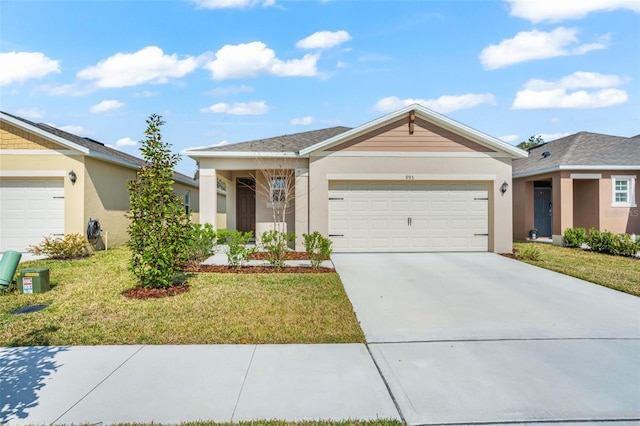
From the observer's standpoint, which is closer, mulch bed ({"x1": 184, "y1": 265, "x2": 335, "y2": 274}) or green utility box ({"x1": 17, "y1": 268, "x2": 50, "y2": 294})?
green utility box ({"x1": 17, "y1": 268, "x2": 50, "y2": 294})

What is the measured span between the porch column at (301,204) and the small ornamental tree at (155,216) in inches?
216

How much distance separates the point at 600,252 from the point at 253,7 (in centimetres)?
1444

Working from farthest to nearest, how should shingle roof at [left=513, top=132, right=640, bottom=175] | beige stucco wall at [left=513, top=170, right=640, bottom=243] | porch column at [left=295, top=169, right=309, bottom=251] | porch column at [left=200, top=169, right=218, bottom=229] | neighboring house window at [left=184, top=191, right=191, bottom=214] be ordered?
neighboring house window at [left=184, top=191, right=191, bottom=214]
shingle roof at [left=513, top=132, right=640, bottom=175]
beige stucco wall at [left=513, top=170, right=640, bottom=243]
porch column at [left=200, top=169, right=218, bottom=229]
porch column at [left=295, top=169, right=309, bottom=251]

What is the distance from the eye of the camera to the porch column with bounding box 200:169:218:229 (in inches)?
468

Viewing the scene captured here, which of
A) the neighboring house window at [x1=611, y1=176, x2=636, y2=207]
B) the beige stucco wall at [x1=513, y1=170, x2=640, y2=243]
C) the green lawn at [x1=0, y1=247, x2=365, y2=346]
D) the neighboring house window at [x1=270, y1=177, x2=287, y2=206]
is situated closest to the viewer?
the green lawn at [x1=0, y1=247, x2=365, y2=346]

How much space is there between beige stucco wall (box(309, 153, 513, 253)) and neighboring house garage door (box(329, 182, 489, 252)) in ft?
0.98

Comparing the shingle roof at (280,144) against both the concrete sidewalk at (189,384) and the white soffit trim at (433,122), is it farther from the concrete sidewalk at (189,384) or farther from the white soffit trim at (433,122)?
the concrete sidewalk at (189,384)

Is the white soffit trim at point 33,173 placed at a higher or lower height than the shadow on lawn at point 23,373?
higher

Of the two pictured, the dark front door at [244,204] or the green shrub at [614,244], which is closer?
the green shrub at [614,244]

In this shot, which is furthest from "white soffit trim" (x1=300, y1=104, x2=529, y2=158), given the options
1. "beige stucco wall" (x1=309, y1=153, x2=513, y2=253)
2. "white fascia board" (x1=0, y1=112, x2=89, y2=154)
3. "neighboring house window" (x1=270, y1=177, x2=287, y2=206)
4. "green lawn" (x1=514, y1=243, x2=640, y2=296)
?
"white fascia board" (x1=0, y1=112, x2=89, y2=154)

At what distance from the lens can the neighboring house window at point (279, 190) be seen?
12.3 m

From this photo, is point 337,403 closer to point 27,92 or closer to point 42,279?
point 42,279

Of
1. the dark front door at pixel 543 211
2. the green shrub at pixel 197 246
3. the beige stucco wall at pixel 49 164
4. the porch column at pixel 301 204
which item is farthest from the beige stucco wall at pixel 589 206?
the beige stucco wall at pixel 49 164

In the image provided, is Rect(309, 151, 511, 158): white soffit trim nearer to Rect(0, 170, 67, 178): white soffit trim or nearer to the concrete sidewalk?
the concrete sidewalk
